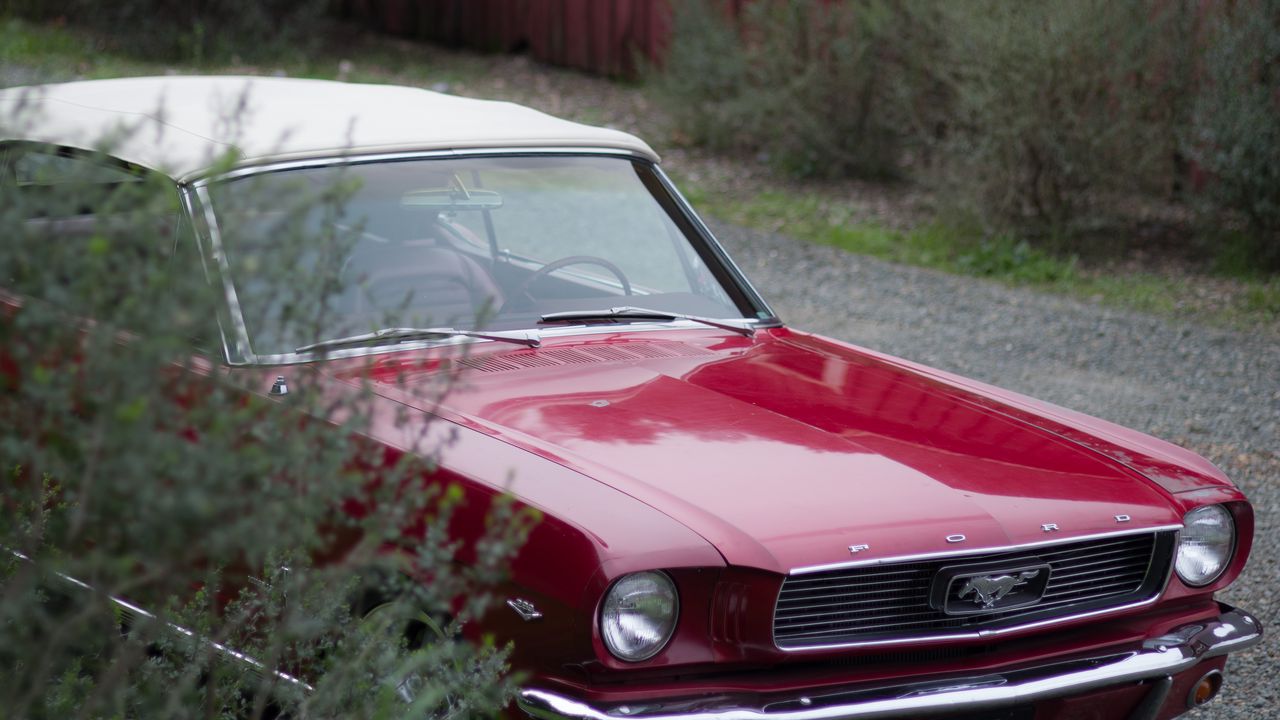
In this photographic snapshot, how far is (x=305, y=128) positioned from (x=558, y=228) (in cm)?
102

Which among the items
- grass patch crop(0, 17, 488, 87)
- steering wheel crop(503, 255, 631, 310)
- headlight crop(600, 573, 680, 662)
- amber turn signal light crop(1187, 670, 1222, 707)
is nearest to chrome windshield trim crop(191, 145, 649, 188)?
steering wheel crop(503, 255, 631, 310)

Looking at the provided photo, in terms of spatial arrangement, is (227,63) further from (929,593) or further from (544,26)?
(929,593)

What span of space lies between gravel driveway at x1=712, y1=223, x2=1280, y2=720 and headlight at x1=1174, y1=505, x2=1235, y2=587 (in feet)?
4.03

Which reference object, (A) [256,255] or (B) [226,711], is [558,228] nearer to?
(B) [226,711]

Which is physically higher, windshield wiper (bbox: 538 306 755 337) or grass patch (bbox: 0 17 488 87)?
grass patch (bbox: 0 17 488 87)

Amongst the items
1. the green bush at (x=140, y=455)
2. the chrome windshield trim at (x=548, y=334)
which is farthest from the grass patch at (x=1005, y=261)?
the green bush at (x=140, y=455)

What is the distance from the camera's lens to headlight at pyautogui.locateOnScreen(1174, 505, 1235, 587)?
3.20m

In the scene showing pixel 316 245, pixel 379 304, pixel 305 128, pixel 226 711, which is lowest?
pixel 226 711

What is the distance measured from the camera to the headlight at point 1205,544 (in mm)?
3197

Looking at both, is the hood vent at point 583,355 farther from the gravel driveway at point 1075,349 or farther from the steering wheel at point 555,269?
the gravel driveway at point 1075,349

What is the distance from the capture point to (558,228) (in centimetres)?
440

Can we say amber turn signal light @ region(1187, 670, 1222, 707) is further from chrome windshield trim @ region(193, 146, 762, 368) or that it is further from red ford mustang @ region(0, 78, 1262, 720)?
chrome windshield trim @ region(193, 146, 762, 368)

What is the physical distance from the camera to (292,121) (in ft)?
12.3

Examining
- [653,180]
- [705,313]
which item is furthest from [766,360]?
[653,180]
